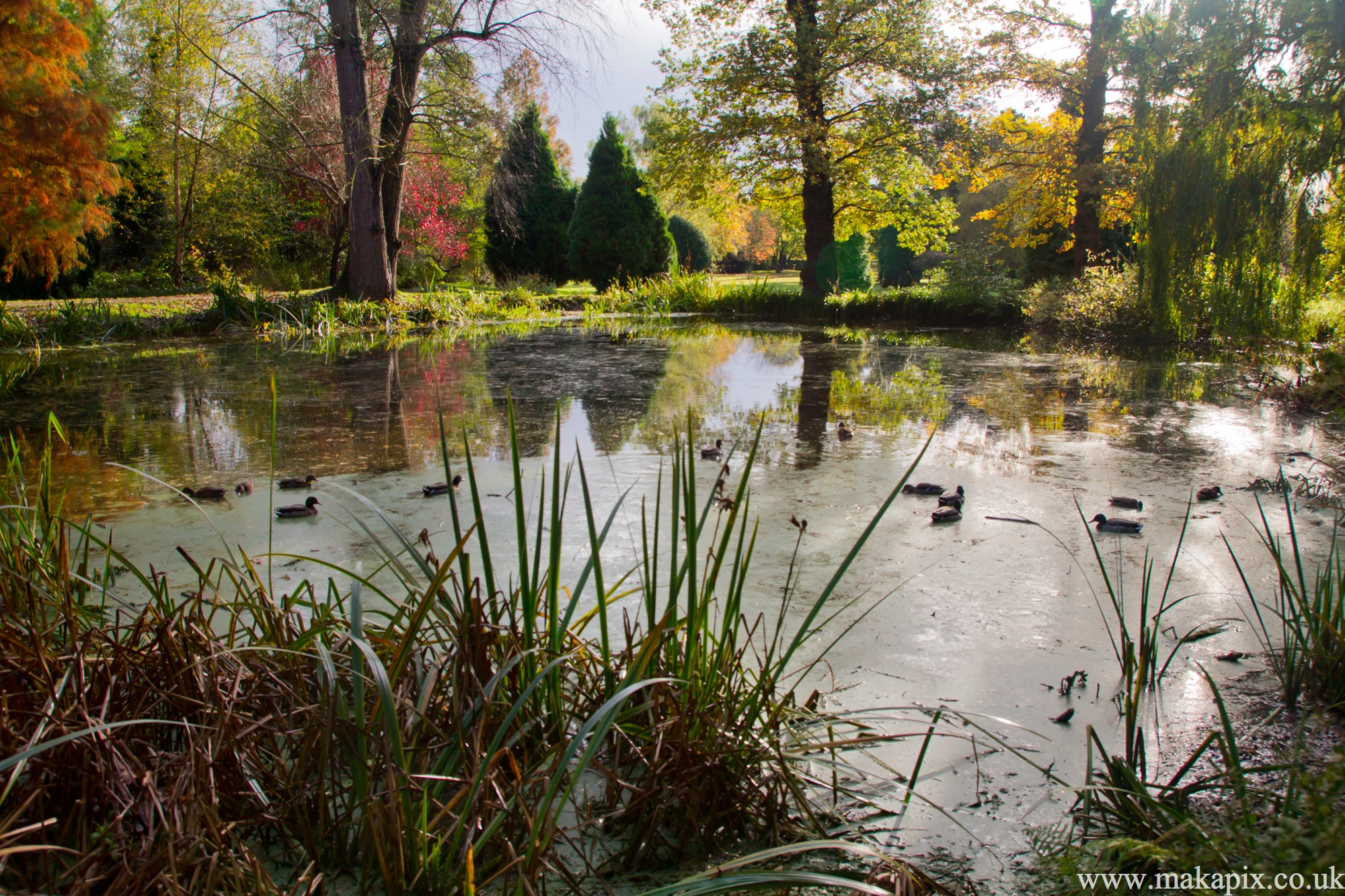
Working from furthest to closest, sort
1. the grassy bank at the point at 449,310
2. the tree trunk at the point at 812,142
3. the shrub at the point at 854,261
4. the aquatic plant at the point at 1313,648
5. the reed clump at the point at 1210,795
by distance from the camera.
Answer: the shrub at the point at 854,261 < the tree trunk at the point at 812,142 < the grassy bank at the point at 449,310 < the aquatic plant at the point at 1313,648 < the reed clump at the point at 1210,795

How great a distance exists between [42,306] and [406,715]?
40.9ft

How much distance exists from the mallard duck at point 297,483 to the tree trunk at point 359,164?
30.2 ft

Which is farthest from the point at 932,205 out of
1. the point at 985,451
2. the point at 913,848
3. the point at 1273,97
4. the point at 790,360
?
the point at 913,848

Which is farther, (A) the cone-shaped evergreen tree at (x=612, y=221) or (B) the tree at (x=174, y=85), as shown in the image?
(A) the cone-shaped evergreen tree at (x=612, y=221)

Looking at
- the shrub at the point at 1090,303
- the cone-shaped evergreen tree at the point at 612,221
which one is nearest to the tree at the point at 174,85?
the cone-shaped evergreen tree at the point at 612,221

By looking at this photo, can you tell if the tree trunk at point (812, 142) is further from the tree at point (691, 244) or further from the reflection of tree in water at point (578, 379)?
the tree at point (691, 244)

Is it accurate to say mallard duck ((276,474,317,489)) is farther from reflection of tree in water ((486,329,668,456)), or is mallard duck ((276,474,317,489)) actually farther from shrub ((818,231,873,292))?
shrub ((818,231,873,292))

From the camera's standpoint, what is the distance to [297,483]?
136 inches

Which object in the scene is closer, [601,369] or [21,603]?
[21,603]

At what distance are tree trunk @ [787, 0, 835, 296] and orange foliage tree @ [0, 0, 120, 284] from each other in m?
10.1

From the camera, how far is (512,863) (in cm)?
108

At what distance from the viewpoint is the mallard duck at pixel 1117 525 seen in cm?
290

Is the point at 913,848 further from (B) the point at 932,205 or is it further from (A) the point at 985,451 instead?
(B) the point at 932,205

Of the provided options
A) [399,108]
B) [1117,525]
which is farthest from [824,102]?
[1117,525]
